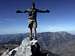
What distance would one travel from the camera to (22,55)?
29547 mm

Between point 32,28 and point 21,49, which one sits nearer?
point 21,49

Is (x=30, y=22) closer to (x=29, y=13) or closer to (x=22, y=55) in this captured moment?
(x=29, y=13)

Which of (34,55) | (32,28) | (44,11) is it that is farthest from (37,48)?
(44,11)

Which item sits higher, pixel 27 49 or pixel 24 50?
pixel 27 49

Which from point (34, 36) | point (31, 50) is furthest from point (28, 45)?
point (34, 36)

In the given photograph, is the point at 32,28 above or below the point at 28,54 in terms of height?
above

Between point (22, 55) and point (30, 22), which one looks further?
point (30, 22)

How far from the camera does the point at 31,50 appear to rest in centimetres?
2941

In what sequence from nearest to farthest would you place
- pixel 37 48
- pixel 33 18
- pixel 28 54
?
pixel 28 54 → pixel 37 48 → pixel 33 18

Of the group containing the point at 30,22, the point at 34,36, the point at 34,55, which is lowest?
the point at 34,55

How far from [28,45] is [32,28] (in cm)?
513

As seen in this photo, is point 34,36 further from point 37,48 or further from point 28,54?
point 28,54

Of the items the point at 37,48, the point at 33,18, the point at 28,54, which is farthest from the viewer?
the point at 33,18

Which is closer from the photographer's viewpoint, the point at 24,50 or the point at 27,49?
the point at 27,49
